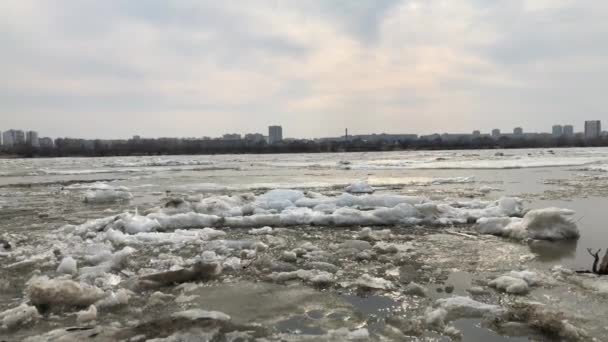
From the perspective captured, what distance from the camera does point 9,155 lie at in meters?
94.9

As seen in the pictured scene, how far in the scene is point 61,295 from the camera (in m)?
5.01

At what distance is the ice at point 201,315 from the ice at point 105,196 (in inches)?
498

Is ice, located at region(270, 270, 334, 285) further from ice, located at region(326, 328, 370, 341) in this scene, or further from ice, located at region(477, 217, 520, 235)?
ice, located at region(477, 217, 520, 235)

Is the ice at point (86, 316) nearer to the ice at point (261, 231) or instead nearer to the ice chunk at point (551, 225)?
the ice at point (261, 231)

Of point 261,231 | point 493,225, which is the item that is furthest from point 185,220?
point 493,225

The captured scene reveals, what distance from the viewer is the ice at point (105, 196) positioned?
52.2 feet

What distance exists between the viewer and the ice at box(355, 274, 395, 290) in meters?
5.52

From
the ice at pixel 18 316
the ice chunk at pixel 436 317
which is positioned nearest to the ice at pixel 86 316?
the ice at pixel 18 316

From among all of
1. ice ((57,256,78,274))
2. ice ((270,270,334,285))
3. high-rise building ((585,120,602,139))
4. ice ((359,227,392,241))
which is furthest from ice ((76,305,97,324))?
high-rise building ((585,120,602,139))

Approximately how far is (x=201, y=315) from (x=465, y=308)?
8.95 ft

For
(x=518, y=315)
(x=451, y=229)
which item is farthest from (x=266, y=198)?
(x=518, y=315)

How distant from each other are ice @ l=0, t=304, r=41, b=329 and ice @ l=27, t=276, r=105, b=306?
0.25m

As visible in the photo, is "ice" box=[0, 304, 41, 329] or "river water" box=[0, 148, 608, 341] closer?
"river water" box=[0, 148, 608, 341]

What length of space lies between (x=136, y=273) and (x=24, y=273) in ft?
5.38
